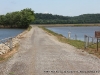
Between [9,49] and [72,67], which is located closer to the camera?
[72,67]

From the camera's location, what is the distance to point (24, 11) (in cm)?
14650

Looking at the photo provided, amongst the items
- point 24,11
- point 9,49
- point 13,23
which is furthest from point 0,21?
point 9,49

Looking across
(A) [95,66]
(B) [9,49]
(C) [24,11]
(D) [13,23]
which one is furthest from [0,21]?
(A) [95,66]

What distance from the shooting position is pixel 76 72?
1193cm

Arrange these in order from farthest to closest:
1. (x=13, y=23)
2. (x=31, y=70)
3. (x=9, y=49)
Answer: (x=13, y=23), (x=9, y=49), (x=31, y=70)

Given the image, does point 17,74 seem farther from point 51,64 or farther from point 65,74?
point 51,64

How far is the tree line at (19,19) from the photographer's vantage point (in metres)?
140

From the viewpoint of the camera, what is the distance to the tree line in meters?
140

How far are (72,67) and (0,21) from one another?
15853cm

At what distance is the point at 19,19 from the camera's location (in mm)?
147000

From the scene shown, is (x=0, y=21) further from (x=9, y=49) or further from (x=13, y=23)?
(x=9, y=49)

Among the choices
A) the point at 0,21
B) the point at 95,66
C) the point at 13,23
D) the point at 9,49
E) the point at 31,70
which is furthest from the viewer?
the point at 0,21

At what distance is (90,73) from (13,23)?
147m

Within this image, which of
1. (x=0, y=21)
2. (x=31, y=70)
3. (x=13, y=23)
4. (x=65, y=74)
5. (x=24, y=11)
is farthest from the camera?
(x=0, y=21)
